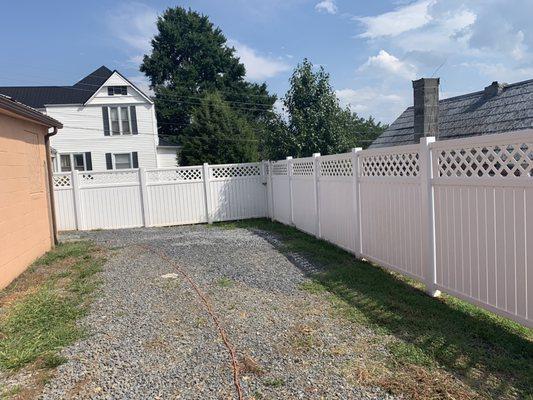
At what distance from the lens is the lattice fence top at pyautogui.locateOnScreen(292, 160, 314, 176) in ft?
28.0

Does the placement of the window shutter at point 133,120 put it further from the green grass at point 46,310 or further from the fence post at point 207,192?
the green grass at point 46,310

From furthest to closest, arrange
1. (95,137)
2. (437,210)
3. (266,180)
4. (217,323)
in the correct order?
(95,137), (266,180), (437,210), (217,323)

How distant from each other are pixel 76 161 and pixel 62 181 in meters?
12.8

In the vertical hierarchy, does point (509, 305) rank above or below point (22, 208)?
below

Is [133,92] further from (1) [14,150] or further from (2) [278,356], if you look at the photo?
(2) [278,356]

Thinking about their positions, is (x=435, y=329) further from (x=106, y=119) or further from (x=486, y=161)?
(x=106, y=119)

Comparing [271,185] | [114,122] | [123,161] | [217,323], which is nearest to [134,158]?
[123,161]

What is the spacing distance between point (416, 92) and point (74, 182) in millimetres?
8635

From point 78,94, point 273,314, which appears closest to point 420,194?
point 273,314

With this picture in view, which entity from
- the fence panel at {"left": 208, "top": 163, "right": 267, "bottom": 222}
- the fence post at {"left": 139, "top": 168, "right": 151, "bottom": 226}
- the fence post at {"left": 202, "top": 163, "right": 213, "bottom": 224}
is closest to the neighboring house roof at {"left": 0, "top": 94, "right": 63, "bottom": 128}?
the fence post at {"left": 139, "top": 168, "right": 151, "bottom": 226}

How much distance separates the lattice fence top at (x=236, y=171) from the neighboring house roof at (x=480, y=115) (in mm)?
3425

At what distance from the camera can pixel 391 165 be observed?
5309 millimetres

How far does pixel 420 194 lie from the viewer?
461 centimetres

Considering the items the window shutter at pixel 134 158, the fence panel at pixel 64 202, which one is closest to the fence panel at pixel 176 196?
the fence panel at pixel 64 202
